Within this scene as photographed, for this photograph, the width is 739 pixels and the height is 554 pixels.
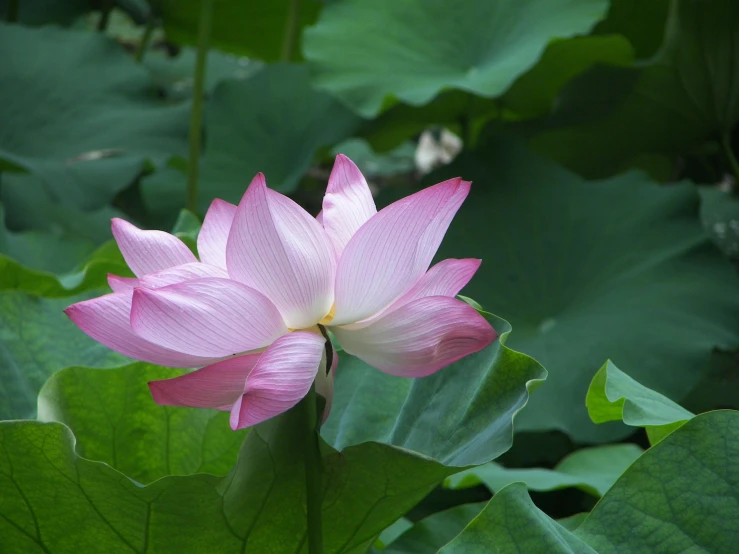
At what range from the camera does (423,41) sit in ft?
5.05

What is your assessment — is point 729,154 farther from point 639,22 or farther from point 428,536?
point 428,536

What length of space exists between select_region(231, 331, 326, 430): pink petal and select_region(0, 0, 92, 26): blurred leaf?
222 cm

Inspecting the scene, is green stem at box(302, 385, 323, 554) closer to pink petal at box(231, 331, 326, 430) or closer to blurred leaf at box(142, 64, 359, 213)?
pink petal at box(231, 331, 326, 430)

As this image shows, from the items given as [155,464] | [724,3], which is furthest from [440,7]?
[155,464]

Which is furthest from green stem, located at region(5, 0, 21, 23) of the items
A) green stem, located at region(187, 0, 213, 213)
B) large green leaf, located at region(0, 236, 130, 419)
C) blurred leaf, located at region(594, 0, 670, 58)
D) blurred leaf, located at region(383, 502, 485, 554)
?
blurred leaf, located at region(383, 502, 485, 554)

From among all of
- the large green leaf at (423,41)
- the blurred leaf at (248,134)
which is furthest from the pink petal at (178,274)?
the blurred leaf at (248,134)

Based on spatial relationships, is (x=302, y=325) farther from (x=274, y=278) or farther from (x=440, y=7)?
(x=440, y=7)

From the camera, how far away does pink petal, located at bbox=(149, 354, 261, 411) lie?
1.32 ft

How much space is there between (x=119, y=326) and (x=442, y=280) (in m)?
0.16

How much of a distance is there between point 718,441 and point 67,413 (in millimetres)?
404

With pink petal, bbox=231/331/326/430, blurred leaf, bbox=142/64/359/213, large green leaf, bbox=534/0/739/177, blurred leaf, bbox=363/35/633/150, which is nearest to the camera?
pink petal, bbox=231/331/326/430

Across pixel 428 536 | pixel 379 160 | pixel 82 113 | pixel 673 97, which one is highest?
pixel 673 97

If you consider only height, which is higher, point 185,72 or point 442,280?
point 442,280

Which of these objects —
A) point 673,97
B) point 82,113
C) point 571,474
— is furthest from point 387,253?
point 82,113
